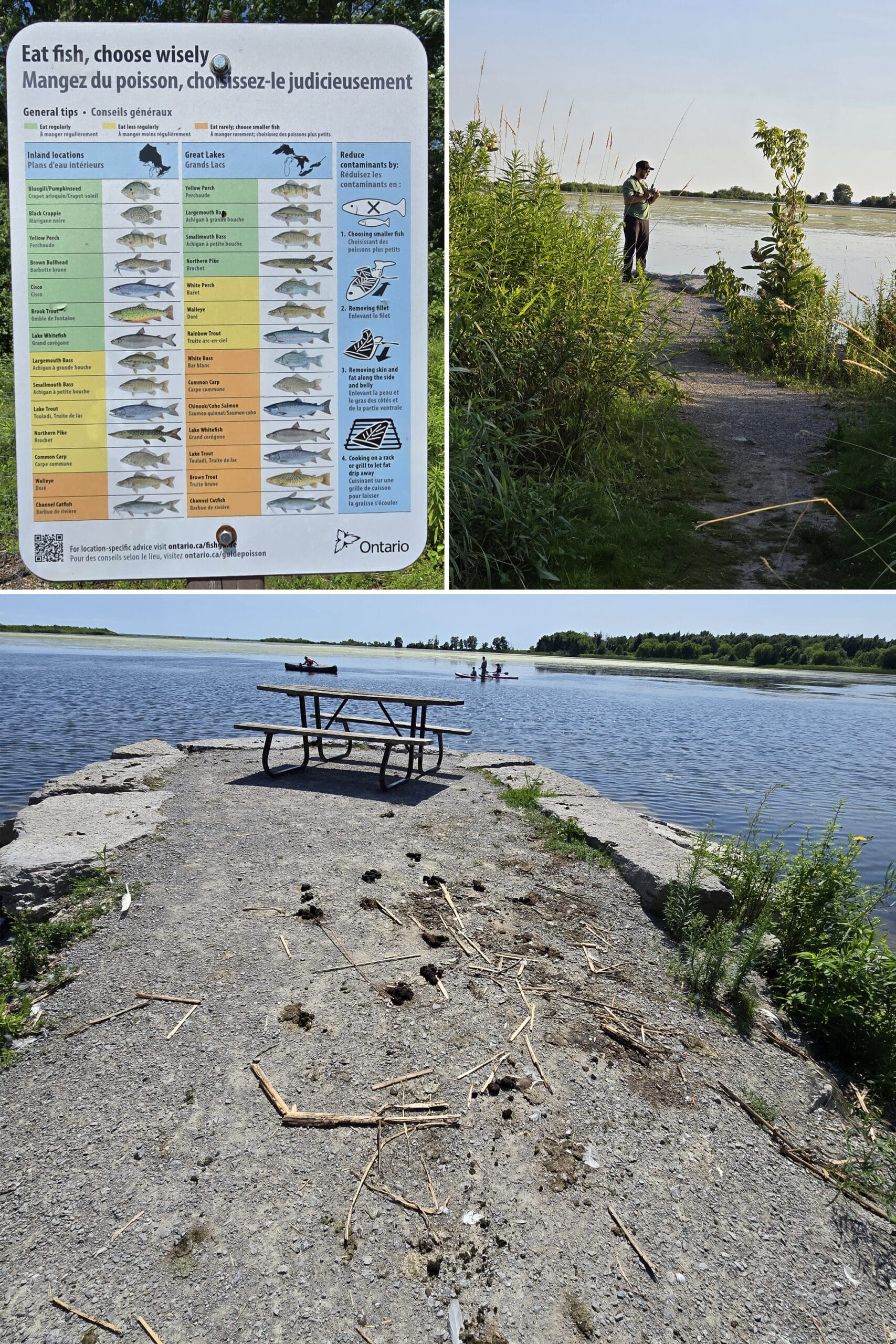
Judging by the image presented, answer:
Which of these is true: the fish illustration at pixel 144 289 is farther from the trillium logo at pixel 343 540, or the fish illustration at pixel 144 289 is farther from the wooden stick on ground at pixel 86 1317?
the wooden stick on ground at pixel 86 1317

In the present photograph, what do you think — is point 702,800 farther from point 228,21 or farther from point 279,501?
point 228,21

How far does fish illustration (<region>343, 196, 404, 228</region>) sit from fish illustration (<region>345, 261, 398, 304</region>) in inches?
7.2

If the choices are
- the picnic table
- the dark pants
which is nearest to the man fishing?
the dark pants

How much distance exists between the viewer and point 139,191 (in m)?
3.93

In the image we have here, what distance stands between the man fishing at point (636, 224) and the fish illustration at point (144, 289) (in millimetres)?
2718

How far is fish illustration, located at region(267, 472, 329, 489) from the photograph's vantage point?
4113 millimetres

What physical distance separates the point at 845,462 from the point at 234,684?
1953cm

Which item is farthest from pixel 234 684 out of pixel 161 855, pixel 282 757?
pixel 161 855

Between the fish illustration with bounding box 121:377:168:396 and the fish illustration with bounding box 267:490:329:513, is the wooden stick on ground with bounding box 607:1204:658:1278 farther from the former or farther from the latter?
the fish illustration with bounding box 121:377:168:396

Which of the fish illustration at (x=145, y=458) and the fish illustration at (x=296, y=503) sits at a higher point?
the fish illustration at (x=145, y=458)

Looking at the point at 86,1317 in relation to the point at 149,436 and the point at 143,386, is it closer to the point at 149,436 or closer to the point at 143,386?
the point at 149,436

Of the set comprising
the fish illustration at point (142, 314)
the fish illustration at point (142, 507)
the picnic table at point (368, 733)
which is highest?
the fish illustration at point (142, 314)

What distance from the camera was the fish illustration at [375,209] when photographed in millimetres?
4051

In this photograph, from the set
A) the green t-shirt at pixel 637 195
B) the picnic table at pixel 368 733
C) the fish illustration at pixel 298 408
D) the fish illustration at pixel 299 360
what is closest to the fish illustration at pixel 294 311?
the fish illustration at pixel 299 360
